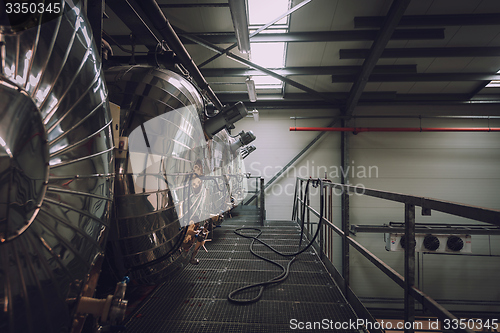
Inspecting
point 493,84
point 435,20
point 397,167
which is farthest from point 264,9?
point 493,84

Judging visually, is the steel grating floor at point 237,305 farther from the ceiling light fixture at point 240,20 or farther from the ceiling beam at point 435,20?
the ceiling beam at point 435,20

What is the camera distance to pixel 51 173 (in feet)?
2.16

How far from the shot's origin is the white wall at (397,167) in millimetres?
6219

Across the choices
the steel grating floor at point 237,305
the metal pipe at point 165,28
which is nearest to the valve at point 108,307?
the steel grating floor at point 237,305

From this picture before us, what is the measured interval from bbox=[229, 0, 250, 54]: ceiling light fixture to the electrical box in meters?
4.96

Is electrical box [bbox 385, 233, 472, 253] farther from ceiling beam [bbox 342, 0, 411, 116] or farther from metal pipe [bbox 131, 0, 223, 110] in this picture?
metal pipe [bbox 131, 0, 223, 110]

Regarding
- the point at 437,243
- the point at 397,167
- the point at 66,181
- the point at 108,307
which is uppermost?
the point at 397,167

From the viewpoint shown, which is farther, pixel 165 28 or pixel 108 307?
pixel 165 28

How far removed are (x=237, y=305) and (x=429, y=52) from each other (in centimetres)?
595

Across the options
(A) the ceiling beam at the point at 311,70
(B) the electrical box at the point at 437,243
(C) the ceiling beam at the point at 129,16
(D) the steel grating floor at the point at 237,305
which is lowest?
(B) the electrical box at the point at 437,243

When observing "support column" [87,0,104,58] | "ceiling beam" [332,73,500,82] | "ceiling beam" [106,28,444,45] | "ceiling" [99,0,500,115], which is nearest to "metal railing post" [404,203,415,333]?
"support column" [87,0,104,58]

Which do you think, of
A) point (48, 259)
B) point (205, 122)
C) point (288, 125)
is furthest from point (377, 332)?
point (288, 125)

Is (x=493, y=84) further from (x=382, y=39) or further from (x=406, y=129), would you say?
(x=382, y=39)

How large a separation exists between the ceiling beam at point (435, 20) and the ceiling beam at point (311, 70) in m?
1.26
